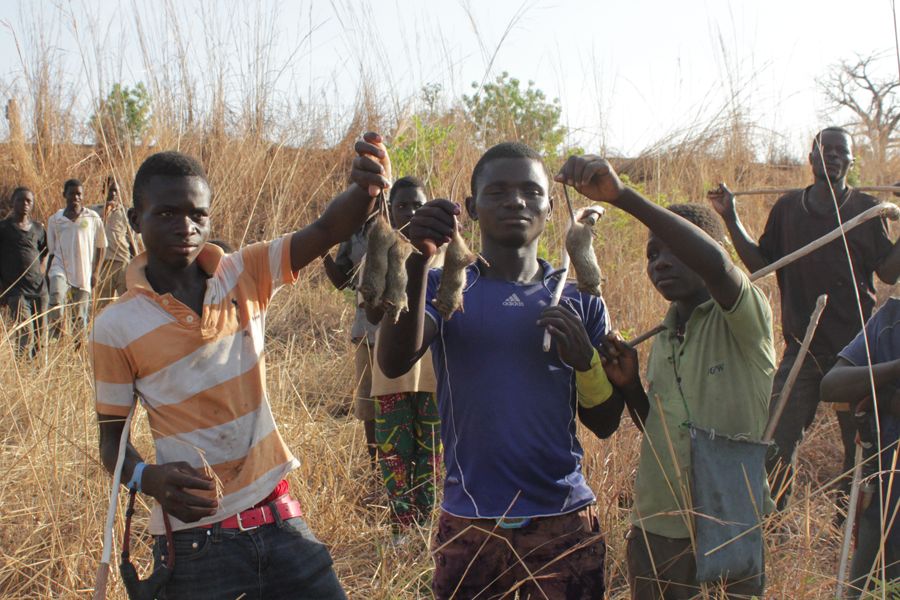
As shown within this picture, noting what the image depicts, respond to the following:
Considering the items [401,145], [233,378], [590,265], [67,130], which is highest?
[67,130]

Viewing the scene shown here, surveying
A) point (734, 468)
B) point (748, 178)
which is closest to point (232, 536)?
point (734, 468)

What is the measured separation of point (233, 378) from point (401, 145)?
327 centimetres

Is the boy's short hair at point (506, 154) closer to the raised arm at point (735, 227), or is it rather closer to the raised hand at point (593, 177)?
the raised hand at point (593, 177)

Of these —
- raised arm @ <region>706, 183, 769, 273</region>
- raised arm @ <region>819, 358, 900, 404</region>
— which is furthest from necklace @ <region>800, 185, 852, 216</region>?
raised arm @ <region>819, 358, 900, 404</region>

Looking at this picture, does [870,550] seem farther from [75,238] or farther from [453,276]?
[75,238]

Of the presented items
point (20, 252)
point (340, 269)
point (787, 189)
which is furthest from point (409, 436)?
point (20, 252)

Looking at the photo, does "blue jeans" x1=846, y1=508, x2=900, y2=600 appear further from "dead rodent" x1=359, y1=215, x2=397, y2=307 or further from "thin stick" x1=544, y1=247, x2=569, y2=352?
"dead rodent" x1=359, y1=215, x2=397, y2=307

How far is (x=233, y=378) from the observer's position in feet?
6.89

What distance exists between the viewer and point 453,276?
1.93m

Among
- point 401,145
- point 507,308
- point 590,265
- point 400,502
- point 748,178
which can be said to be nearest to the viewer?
point 590,265

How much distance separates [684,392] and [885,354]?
2.10 ft

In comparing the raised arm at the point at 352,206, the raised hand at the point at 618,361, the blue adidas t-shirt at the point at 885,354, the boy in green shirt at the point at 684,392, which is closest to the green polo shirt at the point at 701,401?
the boy in green shirt at the point at 684,392

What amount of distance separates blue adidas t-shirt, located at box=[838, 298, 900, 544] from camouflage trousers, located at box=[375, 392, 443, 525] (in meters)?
1.76

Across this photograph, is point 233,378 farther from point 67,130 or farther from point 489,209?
point 67,130
